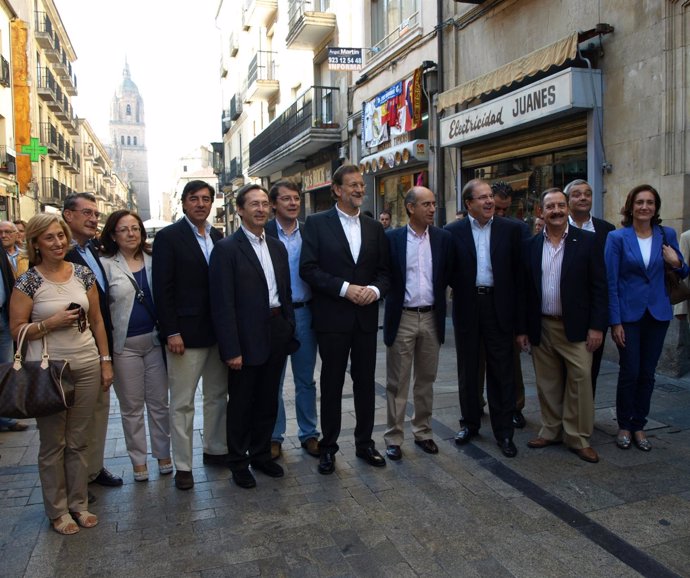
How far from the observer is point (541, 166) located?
9516 millimetres

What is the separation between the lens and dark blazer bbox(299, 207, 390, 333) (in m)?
4.36

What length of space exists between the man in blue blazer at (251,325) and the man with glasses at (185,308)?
0.16 m

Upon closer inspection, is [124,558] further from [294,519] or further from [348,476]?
[348,476]

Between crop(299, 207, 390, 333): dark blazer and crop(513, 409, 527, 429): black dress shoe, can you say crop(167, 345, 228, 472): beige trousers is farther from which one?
crop(513, 409, 527, 429): black dress shoe

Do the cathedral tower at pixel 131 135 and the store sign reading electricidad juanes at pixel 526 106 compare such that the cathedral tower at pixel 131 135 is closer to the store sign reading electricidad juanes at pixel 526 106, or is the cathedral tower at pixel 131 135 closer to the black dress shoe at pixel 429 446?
the store sign reading electricidad juanes at pixel 526 106

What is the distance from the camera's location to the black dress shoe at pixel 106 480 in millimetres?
4199

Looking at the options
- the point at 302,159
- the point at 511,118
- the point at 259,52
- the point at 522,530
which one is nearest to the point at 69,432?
the point at 522,530

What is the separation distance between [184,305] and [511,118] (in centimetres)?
677

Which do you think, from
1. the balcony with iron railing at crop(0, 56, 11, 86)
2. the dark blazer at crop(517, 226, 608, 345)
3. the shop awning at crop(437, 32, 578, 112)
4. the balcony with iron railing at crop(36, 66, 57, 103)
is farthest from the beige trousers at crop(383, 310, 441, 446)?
the balcony with iron railing at crop(36, 66, 57, 103)

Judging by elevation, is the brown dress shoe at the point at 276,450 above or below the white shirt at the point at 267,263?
below

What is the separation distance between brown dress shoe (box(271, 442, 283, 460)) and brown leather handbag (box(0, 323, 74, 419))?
1708 mm

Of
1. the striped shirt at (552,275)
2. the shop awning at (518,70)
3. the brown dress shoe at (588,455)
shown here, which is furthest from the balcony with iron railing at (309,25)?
the brown dress shoe at (588,455)

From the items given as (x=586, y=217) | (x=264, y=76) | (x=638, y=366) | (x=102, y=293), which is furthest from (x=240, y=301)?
(x=264, y=76)

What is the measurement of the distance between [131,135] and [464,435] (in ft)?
469
